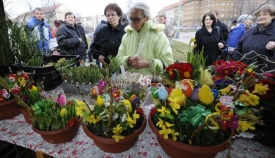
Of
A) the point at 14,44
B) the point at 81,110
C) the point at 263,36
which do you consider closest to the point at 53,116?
the point at 81,110

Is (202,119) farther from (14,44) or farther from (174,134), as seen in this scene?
(14,44)

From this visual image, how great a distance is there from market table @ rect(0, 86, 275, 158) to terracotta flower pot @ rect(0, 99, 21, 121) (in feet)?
0.38

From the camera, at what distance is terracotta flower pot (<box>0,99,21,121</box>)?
917 millimetres

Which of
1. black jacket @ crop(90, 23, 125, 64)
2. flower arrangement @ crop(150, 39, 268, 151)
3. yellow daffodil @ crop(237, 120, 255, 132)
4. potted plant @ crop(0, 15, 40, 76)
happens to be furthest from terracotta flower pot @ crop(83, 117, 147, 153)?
black jacket @ crop(90, 23, 125, 64)

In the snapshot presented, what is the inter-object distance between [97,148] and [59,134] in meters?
0.18

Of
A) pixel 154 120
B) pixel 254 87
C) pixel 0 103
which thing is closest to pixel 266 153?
pixel 254 87

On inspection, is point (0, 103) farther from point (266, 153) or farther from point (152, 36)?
point (266, 153)

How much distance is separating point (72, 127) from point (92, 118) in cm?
18

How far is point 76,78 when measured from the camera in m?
1.17

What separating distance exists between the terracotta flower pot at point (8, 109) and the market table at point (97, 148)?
0.12 meters

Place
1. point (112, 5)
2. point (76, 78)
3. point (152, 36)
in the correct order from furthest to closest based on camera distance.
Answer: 1. point (112, 5)
2. point (152, 36)
3. point (76, 78)

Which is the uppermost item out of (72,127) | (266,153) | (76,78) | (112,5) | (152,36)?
(112,5)

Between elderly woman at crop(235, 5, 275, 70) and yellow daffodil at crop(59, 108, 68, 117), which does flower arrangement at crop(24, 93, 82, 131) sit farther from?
elderly woman at crop(235, 5, 275, 70)

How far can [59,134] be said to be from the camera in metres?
0.73
